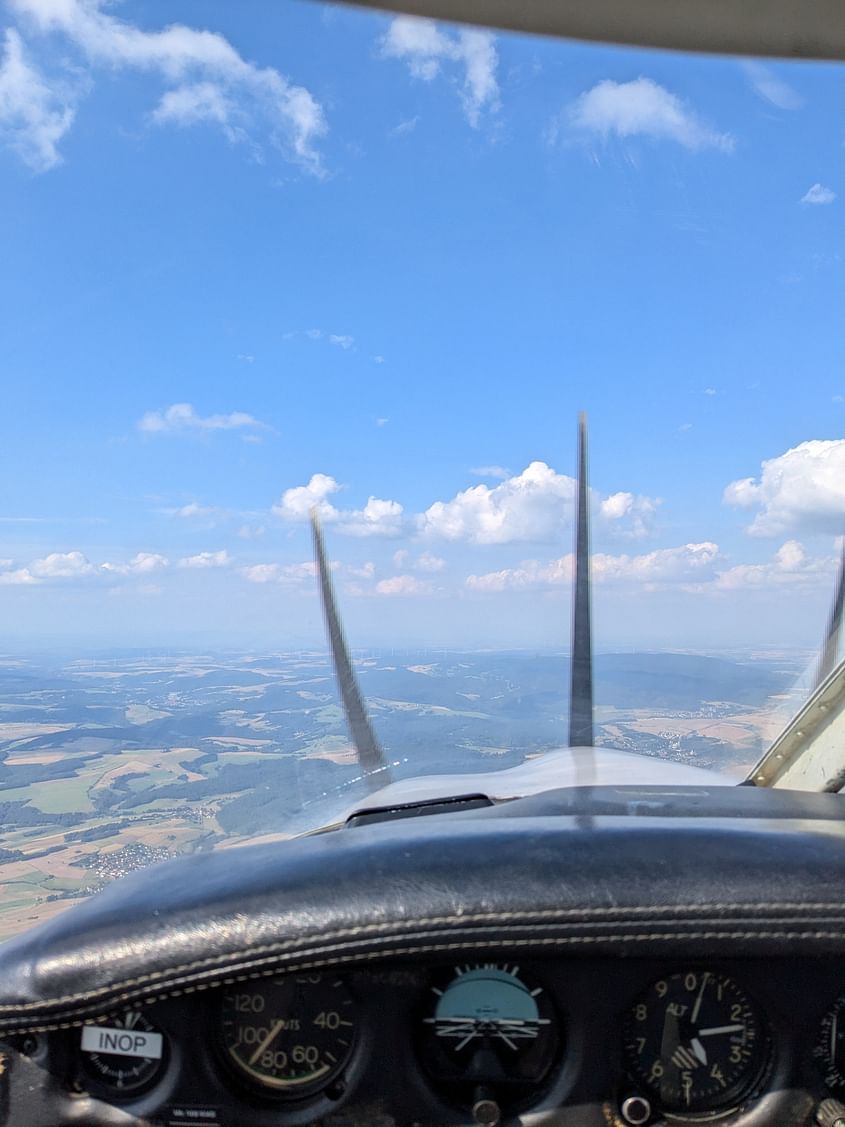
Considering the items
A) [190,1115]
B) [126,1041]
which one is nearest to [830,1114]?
[190,1115]

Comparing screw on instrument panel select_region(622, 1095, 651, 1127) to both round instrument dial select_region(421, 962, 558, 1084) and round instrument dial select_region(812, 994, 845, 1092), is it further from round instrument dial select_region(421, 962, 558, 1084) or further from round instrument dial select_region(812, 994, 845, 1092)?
round instrument dial select_region(812, 994, 845, 1092)

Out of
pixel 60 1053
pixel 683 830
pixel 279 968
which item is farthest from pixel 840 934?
pixel 60 1053

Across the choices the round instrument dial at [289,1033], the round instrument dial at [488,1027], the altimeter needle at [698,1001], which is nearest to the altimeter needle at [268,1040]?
the round instrument dial at [289,1033]

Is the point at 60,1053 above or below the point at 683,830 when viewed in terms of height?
below

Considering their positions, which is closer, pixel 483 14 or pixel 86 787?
pixel 483 14

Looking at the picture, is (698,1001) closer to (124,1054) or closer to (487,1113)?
(487,1113)

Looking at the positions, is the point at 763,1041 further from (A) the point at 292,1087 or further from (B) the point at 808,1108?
(A) the point at 292,1087

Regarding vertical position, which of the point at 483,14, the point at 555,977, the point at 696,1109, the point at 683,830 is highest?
the point at 483,14
